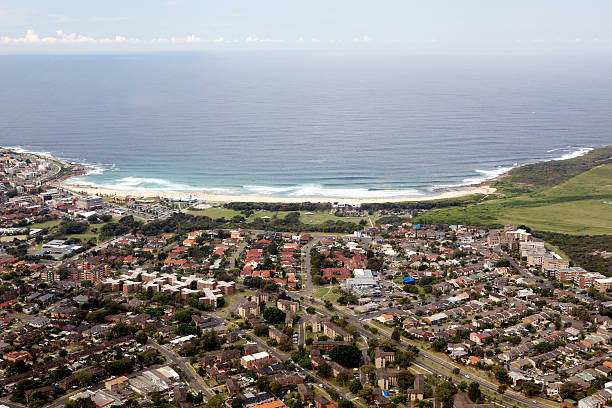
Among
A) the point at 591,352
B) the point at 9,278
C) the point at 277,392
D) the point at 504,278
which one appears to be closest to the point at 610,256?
the point at 504,278

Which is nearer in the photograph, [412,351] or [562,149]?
[412,351]

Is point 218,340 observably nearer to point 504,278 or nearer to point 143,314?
point 143,314

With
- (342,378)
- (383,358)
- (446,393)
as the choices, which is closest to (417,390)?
(446,393)

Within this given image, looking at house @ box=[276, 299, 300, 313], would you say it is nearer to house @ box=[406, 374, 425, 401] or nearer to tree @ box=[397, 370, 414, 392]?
tree @ box=[397, 370, 414, 392]

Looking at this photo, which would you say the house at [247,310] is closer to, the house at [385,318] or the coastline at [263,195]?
the house at [385,318]

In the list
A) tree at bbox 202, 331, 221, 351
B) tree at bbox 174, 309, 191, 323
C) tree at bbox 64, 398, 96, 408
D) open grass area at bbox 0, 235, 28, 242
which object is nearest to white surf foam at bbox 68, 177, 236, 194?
open grass area at bbox 0, 235, 28, 242

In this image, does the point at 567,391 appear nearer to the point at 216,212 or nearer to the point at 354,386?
the point at 354,386

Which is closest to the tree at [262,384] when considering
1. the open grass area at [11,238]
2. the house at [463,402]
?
the house at [463,402]

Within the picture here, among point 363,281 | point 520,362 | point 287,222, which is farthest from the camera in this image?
point 287,222
